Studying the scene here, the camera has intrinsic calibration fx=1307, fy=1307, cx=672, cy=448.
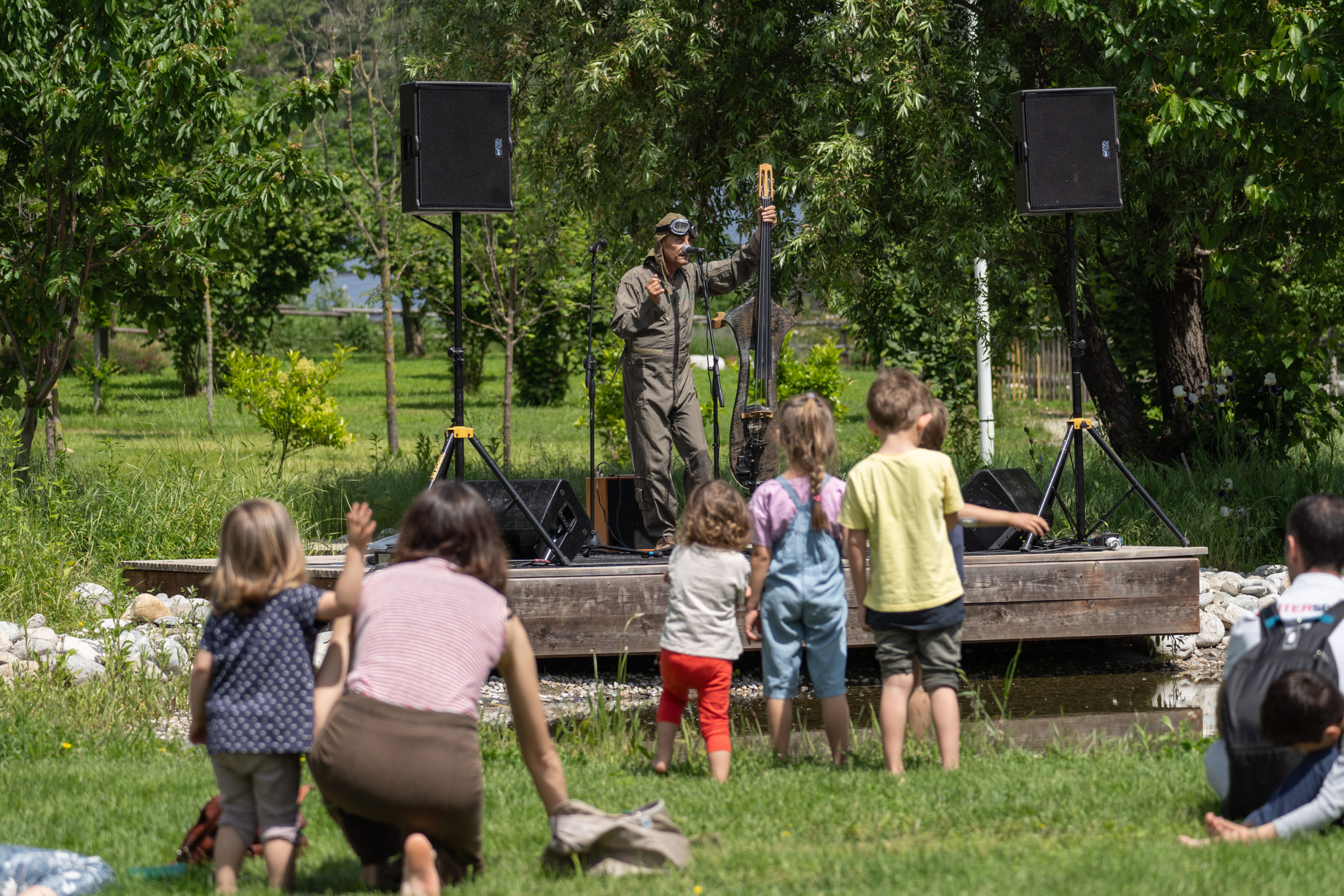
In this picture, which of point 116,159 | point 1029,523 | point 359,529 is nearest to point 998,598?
point 1029,523

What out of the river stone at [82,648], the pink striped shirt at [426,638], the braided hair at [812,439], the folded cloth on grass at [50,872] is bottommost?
the folded cloth on grass at [50,872]

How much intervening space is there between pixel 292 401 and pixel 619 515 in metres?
3.95

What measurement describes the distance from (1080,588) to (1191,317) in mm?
3953

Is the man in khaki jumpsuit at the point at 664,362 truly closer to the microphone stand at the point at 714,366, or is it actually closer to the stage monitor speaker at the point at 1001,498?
the microphone stand at the point at 714,366

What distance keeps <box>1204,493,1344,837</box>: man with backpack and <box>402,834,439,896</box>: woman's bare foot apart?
6.68ft

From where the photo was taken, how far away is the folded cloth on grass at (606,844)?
3115mm

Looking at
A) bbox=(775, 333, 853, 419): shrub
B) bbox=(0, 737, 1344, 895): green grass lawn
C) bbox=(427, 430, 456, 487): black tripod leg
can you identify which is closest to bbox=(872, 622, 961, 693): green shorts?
bbox=(0, 737, 1344, 895): green grass lawn

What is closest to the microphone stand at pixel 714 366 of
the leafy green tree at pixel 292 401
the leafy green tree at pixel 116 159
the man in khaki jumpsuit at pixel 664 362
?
the man in khaki jumpsuit at pixel 664 362

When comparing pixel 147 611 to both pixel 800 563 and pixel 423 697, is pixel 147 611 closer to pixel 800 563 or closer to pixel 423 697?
pixel 800 563

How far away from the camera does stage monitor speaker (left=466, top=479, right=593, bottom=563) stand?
255 inches

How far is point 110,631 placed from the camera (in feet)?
17.8

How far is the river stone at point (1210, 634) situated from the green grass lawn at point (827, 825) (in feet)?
8.70

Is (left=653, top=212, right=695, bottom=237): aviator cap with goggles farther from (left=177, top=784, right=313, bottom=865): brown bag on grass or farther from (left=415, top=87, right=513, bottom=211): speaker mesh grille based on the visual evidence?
(left=177, top=784, right=313, bottom=865): brown bag on grass

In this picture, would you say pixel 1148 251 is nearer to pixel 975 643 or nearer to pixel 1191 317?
pixel 1191 317
